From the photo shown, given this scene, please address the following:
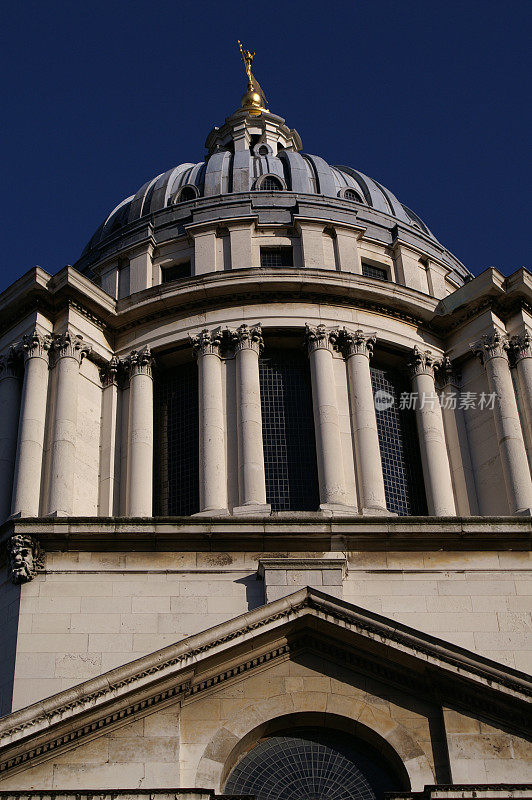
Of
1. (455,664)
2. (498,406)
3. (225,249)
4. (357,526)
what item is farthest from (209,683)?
(225,249)

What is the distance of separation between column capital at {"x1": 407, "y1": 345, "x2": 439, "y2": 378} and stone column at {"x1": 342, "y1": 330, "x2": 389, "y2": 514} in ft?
4.71

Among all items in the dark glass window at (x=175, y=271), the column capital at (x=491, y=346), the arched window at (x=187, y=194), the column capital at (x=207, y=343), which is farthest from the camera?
the arched window at (x=187, y=194)

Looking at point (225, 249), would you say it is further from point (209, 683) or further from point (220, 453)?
point (209, 683)

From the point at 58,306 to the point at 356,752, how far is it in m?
20.5

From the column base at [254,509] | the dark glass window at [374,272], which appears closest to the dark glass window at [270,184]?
the dark glass window at [374,272]

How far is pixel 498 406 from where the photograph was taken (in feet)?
125

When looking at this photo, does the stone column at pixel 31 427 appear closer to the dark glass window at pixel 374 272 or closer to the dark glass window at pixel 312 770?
the dark glass window at pixel 374 272

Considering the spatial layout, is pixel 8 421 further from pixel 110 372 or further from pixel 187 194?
pixel 187 194

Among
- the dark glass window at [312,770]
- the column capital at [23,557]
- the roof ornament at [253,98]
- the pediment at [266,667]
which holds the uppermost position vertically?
the roof ornament at [253,98]

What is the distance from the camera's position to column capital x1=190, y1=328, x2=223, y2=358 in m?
39.3

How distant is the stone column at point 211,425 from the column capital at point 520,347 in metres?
9.01

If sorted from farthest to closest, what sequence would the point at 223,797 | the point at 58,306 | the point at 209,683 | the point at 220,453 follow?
the point at 58,306 → the point at 220,453 → the point at 209,683 → the point at 223,797

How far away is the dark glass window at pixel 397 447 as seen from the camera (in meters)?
37.9

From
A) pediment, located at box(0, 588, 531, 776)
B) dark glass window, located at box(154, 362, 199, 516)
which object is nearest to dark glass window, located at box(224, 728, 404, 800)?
pediment, located at box(0, 588, 531, 776)
